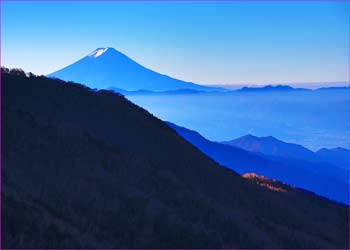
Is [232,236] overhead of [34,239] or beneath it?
beneath

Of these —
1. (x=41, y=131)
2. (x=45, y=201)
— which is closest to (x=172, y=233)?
(x=45, y=201)

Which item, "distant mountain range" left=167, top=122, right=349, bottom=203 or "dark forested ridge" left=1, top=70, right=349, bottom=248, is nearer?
"dark forested ridge" left=1, top=70, right=349, bottom=248

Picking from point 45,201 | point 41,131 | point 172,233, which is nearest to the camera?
point 45,201

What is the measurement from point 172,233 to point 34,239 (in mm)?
7087

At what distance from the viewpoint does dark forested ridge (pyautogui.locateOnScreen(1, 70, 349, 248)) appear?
15.2 metres

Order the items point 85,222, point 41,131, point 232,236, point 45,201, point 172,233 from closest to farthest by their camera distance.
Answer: point 85,222
point 45,201
point 172,233
point 232,236
point 41,131

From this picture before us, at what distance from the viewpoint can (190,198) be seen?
23.8 metres

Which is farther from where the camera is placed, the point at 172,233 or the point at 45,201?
the point at 172,233

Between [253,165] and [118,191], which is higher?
[118,191]

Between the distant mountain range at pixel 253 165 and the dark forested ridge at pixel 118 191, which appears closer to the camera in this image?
the dark forested ridge at pixel 118 191

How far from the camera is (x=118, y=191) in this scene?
2123 cm

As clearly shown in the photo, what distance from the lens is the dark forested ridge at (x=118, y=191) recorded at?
50.0ft

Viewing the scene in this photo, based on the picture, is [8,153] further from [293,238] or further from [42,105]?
[293,238]

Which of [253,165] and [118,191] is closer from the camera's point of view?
[118,191]
